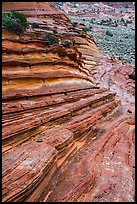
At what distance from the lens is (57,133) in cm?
1220

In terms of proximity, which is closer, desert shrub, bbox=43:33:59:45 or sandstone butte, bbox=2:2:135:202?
sandstone butte, bbox=2:2:135:202

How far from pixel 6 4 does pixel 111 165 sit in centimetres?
2865

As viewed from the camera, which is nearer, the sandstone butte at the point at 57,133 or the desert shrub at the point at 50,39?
the sandstone butte at the point at 57,133

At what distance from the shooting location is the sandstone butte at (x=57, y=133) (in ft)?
31.3

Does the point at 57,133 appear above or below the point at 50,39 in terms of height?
below

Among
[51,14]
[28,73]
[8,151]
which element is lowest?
[8,151]

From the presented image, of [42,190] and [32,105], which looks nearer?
[42,190]

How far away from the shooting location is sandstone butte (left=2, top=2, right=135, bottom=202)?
955 centimetres

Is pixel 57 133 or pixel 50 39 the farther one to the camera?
pixel 50 39

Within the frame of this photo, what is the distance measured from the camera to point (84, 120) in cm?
1436

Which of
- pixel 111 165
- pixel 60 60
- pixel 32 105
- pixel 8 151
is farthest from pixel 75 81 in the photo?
pixel 8 151

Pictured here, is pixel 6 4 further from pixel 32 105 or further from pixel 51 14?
pixel 32 105

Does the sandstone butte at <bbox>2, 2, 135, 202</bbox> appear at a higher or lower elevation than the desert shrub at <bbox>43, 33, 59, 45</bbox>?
lower

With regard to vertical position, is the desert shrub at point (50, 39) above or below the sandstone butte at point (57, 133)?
above
